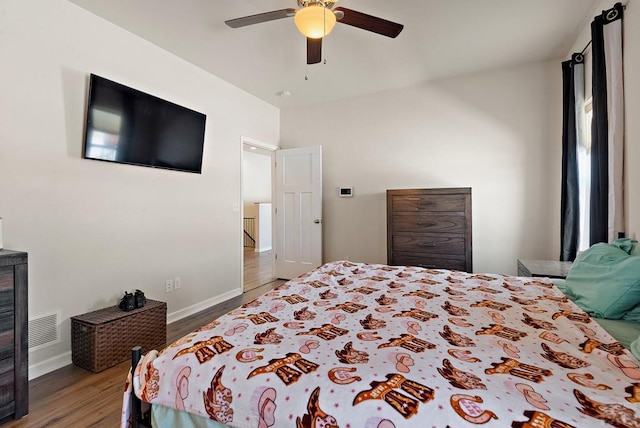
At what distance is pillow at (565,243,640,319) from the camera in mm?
1368

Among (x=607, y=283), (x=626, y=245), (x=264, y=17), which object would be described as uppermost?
(x=264, y=17)

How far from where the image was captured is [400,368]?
0.95 metres

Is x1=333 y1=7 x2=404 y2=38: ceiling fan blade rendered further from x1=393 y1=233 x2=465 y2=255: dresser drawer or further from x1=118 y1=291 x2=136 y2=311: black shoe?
x1=118 y1=291 x2=136 y2=311: black shoe

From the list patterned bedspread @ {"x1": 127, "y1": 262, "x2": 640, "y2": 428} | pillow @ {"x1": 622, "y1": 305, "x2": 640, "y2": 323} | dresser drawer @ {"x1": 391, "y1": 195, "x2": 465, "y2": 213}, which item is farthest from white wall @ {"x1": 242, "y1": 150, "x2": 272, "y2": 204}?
pillow @ {"x1": 622, "y1": 305, "x2": 640, "y2": 323}

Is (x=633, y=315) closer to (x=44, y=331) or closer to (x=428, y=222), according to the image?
(x=428, y=222)

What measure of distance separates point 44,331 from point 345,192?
340 centimetres

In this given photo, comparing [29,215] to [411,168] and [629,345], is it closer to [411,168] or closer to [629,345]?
[629,345]

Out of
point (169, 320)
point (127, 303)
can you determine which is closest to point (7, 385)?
point (127, 303)

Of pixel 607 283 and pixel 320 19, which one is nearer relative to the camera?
pixel 607 283

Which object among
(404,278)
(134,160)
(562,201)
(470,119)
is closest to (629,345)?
(404,278)

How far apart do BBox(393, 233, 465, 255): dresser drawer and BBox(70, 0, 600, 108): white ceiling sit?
1848mm

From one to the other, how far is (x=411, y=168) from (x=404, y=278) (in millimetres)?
2228

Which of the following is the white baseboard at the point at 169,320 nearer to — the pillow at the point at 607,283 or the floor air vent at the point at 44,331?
the floor air vent at the point at 44,331

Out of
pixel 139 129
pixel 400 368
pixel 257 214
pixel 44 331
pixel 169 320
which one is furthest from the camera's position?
pixel 257 214
